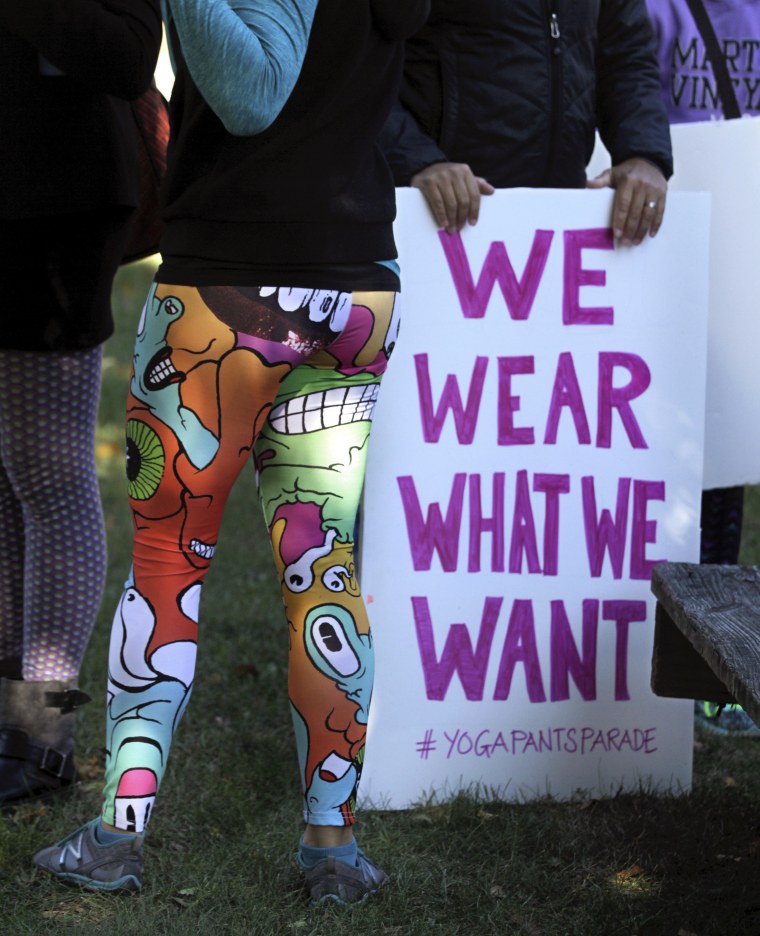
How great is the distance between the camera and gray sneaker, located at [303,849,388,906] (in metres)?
2.35

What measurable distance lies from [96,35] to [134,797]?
1.25 metres

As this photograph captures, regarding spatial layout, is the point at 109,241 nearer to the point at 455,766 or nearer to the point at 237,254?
the point at 237,254

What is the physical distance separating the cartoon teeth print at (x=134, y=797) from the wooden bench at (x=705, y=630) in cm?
96

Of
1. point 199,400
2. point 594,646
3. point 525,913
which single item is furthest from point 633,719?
point 199,400

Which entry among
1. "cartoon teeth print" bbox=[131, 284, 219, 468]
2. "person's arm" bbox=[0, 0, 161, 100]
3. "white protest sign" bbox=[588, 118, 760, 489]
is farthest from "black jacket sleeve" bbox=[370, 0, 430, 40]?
"white protest sign" bbox=[588, 118, 760, 489]

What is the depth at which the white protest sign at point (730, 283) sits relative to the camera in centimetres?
322

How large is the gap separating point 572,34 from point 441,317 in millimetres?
667

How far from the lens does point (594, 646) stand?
298 centimetres

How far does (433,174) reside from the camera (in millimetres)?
2787

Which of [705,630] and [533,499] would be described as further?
[533,499]

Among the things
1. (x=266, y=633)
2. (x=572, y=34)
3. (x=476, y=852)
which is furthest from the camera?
(x=266, y=633)

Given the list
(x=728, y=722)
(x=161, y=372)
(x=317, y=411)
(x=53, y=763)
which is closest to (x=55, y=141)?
(x=161, y=372)

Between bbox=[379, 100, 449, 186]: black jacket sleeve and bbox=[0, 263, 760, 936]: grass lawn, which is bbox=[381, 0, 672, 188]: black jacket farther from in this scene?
bbox=[0, 263, 760, 936]: grass lawn

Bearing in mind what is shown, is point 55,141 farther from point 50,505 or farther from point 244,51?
point 244,51
